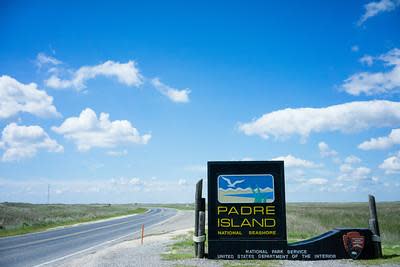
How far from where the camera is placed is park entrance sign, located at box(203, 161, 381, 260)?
41.3ft

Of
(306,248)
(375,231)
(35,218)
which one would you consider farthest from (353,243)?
(35,218)

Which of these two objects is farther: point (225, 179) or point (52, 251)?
point (52, 251)

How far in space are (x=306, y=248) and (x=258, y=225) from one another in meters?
1.77

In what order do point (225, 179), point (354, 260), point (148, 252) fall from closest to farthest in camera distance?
point (354, 260), point (225, 179), point (148, 252)

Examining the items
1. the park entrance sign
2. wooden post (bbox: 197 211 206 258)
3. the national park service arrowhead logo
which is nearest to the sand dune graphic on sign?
the park entrance sign

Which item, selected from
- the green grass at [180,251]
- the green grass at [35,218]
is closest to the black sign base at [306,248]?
the green grass at [180,251]

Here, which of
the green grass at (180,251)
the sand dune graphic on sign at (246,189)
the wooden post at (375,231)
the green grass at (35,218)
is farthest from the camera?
the green grass at (35,218)

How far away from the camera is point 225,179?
13305 millimetres

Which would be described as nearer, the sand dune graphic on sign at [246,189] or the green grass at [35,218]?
the sand dune graphic on sign at [246,189]

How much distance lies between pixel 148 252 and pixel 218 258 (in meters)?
3.23

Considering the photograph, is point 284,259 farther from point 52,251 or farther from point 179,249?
point 52,251

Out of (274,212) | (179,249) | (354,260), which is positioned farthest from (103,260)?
(354,260)

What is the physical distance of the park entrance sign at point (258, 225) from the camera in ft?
41.3

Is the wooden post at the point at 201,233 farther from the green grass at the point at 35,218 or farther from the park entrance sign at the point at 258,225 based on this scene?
the green grass at the point at 35,218
